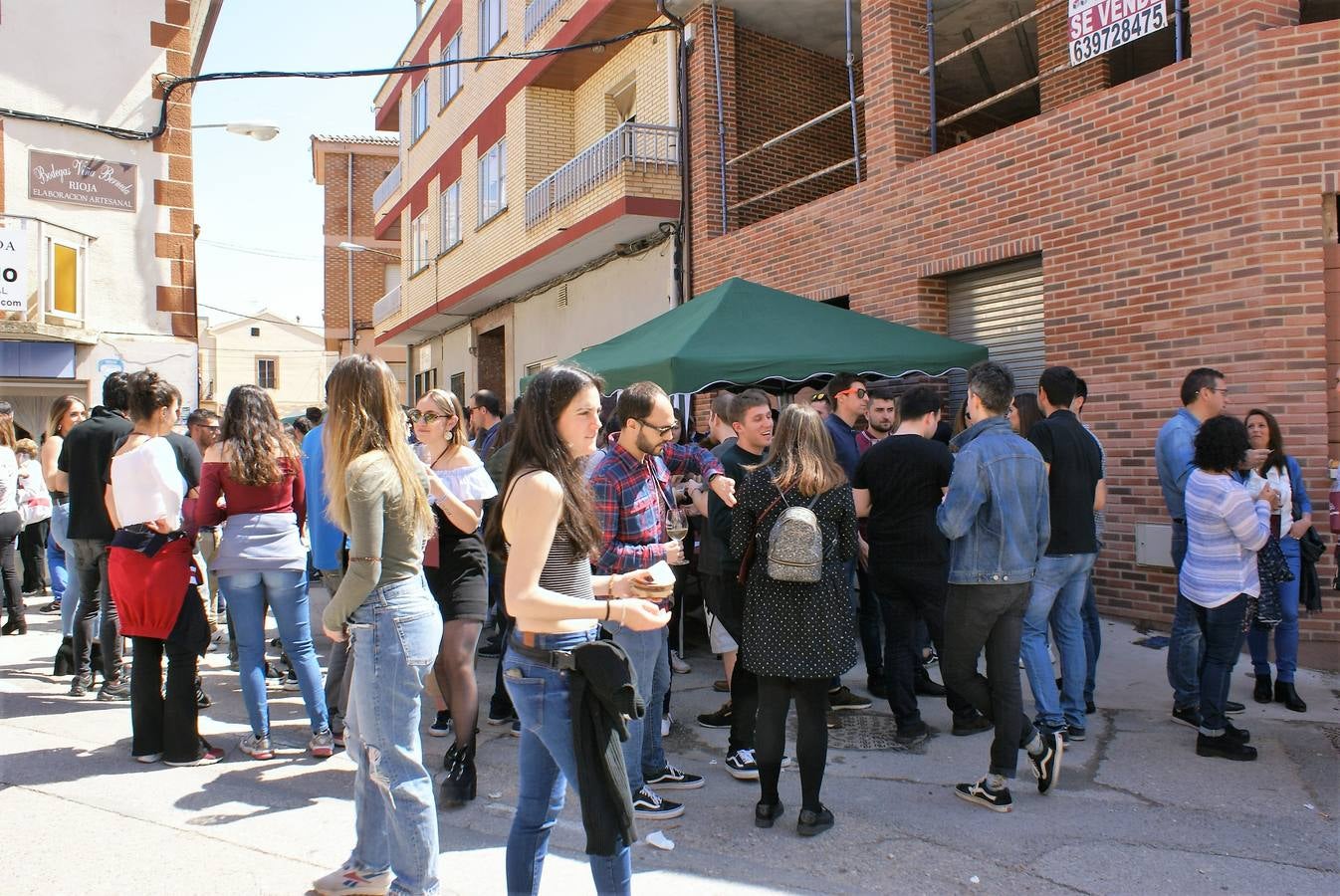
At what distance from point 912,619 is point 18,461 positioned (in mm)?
7983

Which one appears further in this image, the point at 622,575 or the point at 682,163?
the point at 682,163

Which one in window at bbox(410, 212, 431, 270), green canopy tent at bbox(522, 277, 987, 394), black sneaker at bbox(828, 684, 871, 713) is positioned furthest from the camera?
window at bbox(410, 212, 431, 270)

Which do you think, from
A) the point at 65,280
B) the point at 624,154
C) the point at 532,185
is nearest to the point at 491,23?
the point at 532,185

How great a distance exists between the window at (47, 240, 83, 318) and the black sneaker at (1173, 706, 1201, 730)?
11317mm

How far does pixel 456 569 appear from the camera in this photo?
14.9ft

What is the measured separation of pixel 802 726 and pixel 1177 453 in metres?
3.07

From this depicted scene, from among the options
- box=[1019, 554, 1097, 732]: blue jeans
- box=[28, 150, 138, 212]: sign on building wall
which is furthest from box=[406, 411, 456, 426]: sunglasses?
box=[28, 150, 138, 212]: sign on building wall

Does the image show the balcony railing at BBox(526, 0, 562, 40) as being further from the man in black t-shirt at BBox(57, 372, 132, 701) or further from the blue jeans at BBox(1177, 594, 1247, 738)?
the blue jeans at BBox(1177, 594, 1247, 738)

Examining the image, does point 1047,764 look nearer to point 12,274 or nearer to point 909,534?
point 909,534

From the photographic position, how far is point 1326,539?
6.55m

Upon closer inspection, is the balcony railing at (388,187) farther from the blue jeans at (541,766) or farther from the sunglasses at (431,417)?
the blue jeans at (541,766)

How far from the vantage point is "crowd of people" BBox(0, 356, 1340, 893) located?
2.81 metres

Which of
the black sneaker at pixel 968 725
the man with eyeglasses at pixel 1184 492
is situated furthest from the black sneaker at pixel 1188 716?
the black sneaker at pixel 968 725

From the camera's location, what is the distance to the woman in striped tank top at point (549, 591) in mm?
2670
